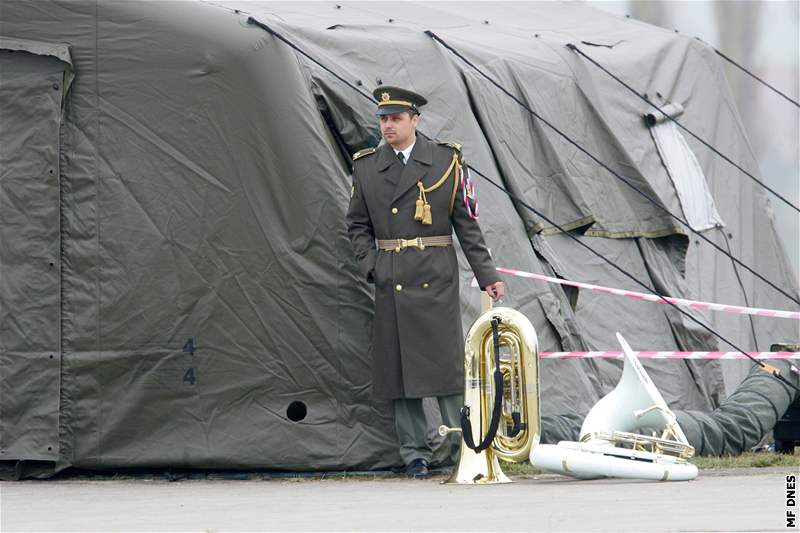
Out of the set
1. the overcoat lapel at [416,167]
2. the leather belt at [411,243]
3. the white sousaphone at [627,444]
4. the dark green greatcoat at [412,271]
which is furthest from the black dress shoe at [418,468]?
the overcoat lapel at [416,167]

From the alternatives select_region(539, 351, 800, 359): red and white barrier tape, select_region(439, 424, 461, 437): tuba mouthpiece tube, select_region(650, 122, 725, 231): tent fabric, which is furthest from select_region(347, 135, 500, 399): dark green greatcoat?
select_region(650, 122, 725, 231): tent fabric

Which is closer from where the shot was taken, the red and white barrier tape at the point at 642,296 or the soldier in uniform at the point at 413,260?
the soldier in uniform at the point at 413,260

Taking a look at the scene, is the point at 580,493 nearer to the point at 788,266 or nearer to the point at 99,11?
the point at 99,11

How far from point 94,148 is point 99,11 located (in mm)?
648

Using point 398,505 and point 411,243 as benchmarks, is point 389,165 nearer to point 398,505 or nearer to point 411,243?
point 411,243

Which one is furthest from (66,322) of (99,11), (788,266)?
(788,266)

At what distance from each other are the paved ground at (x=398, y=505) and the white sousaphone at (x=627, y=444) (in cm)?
8

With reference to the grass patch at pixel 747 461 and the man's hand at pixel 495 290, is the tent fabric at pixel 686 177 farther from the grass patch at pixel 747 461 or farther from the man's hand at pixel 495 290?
the man's hand at pixel 495 290

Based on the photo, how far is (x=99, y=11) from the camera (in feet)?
27.7

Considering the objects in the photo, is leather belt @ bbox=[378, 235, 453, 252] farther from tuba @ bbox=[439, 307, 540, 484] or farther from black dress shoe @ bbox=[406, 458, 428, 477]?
black dress shoe @ bbox=[406, 458, 428, 477]

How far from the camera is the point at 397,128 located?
8.27m

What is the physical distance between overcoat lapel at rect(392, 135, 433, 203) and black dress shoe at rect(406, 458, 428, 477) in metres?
1.21

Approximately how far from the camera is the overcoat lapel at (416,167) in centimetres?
823

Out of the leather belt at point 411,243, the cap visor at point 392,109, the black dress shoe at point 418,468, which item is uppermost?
the cap visor at point 392,109
